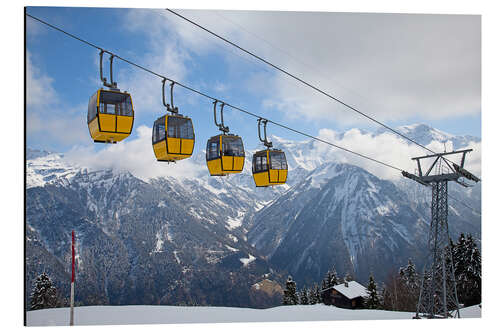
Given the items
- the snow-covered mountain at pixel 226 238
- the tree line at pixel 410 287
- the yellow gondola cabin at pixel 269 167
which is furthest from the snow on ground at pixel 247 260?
the yellow gondola cabin at pixel 269 167

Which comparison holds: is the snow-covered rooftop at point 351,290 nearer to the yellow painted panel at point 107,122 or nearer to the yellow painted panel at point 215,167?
the yellow painted panel at point 215,167

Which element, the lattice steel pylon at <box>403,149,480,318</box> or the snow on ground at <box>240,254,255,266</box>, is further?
the snow on ground at <box>240,254,255,266</box>

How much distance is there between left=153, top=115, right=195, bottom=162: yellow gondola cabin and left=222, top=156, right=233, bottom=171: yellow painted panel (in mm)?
885

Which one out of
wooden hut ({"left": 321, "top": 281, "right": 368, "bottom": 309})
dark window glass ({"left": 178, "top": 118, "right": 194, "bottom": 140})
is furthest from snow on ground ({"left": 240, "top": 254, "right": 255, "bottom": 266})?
dark window glass ({"left": 178, "top": 118, "right": 194, "bottom": 140})

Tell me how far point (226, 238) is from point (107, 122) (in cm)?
15066

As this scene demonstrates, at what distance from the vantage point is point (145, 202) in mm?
182500

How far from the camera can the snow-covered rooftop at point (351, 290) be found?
101ft

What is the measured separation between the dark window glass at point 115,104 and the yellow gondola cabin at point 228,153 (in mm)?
1949

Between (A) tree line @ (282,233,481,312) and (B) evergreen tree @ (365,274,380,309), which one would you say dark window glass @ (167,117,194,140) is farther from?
(B) evergreen tree @ (365,274,380,309)

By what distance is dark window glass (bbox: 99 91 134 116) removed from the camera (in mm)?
5453

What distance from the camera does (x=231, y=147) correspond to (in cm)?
724

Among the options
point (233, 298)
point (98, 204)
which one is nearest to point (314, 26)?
point (233, 298)

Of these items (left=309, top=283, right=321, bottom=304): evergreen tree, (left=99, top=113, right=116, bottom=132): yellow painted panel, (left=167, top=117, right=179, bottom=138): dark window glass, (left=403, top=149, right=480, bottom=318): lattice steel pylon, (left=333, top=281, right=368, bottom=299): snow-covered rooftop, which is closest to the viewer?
(left=99, top=113, right=116, bottom=132): yellow painted panel
